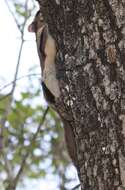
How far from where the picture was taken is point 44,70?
2.22 meters

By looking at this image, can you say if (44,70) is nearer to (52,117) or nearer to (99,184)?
(99,184)

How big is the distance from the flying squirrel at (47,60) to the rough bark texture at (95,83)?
94 mm

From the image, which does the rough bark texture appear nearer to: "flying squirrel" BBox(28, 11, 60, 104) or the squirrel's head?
"flying squirrel" BBox(28, 11, 60, 104)

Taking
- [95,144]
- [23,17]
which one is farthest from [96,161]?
[23,17]

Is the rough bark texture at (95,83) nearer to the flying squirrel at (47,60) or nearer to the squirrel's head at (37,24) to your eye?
the flying squirrel at (47,60)

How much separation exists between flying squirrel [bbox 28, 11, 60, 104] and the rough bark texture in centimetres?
9

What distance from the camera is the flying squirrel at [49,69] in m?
2.15

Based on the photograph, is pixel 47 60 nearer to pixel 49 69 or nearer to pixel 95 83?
pixel 49 69

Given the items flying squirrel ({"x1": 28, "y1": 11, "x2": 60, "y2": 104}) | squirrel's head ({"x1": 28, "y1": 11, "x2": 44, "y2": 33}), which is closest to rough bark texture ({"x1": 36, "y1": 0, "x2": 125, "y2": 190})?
flying squirrel ({"x1": 28, "y1": 11, "x2": 60, "y2": 104})

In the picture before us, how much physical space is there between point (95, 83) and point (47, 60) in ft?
0.99

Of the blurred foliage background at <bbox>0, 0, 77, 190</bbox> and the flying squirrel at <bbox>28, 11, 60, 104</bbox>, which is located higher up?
the flying squirrel at <bbox>28, 11, 60, 104</bbox>

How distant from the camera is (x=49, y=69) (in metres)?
2.18

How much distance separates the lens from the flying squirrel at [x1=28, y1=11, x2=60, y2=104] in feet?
7.06

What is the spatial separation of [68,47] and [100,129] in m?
0.29
